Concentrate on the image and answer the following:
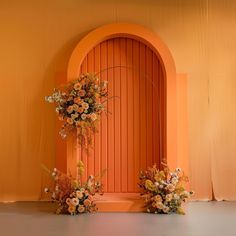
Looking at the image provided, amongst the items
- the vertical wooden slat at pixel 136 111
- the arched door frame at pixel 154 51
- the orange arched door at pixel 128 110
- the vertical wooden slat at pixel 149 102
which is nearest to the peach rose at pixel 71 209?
the arched door frame at pixel 154 51

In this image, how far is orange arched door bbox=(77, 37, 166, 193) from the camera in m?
5.51

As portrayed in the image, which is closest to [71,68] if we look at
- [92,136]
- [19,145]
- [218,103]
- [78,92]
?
[78,92]

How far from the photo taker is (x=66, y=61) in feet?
18.4

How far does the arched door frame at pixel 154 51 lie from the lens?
5.19 metres

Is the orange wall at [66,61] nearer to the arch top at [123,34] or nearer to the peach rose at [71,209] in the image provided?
the arch top at [123,34]

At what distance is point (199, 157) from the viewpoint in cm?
564

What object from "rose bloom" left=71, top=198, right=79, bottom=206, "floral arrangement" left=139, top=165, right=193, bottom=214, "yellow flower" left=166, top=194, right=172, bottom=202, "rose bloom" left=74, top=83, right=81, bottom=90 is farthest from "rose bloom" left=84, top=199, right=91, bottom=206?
"rose bloom" left=74, top=83, right=81, bottom=90

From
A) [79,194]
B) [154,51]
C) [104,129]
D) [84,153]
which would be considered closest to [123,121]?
[104,129]

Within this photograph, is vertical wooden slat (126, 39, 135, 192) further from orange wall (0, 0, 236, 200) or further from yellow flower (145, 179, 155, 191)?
yellow flower (145, 179, 155, 191)

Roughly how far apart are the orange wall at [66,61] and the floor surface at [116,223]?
0.66m

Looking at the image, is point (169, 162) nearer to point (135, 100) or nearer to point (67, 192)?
point (135, 100)

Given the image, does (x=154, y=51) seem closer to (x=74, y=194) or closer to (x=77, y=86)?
(x=77, y=86)

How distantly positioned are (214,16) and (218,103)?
1.28 metres

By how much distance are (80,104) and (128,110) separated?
2.88 ft
